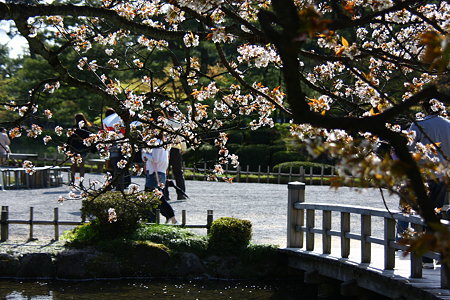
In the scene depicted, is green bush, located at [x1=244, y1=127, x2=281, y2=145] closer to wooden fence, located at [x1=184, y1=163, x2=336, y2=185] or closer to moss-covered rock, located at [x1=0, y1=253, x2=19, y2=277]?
wooden fence, located at [x1=184, y1=163, x2=336, y2=185]

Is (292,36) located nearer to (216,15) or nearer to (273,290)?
(216,15)

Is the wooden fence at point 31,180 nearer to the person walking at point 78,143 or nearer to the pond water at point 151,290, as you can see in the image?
the person walking at point 78,143

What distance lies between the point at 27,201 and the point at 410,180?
1456 centimetres

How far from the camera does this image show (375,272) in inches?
309

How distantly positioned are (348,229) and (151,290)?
2857 mm

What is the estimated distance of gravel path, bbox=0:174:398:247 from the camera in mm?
12125

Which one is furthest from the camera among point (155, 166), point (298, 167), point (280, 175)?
point (298, 167)

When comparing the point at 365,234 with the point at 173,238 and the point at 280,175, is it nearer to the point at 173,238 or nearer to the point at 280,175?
the point at 173,238

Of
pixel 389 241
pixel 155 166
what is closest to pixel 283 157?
pixel 155 166

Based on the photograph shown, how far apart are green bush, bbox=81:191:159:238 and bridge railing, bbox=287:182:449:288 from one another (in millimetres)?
2042

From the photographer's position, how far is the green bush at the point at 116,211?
392 inches

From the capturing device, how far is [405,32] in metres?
7.62

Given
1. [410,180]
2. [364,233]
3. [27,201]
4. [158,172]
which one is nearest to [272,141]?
[27,201]

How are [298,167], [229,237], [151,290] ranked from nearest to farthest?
[151,290], [229,237], [298,167]
